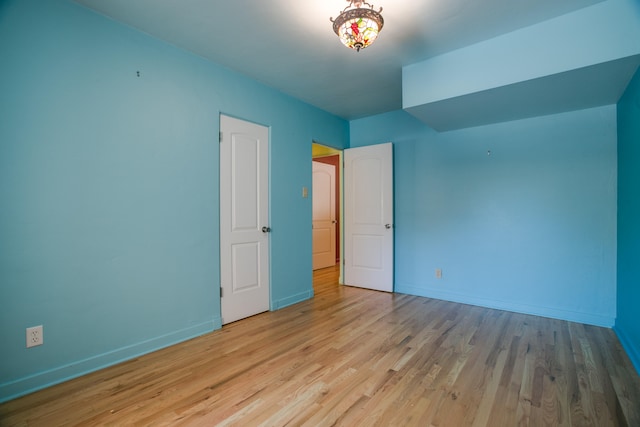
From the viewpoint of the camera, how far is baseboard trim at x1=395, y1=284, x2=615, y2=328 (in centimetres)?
307

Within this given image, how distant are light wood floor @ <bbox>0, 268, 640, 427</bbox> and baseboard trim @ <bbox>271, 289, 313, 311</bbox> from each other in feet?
1.48

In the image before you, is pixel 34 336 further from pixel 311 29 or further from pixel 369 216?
pixel 369 216

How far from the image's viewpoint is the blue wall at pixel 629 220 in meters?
2.30

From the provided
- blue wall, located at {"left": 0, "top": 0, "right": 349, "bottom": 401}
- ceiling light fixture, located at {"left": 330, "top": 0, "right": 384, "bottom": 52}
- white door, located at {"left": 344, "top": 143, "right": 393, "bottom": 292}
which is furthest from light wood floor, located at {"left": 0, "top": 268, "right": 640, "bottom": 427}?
ceiling light fixture, located at {"left": 330, "top": 0, "right": 384, "bottom": 52}

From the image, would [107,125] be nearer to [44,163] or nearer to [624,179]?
[44,163]

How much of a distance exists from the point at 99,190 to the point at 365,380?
2.31m

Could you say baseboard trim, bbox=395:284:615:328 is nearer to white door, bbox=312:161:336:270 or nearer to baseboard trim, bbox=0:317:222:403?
white door, bbox=312:161:336:270

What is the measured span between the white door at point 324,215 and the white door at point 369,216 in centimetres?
156

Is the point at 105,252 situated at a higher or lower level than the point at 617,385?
higher

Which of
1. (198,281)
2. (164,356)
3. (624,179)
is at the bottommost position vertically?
(164,356)

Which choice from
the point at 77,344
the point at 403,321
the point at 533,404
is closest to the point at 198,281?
the point at 77,344

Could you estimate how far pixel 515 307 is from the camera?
11.5 feet

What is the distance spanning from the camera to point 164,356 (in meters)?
2.45

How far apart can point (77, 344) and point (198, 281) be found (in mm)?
947
